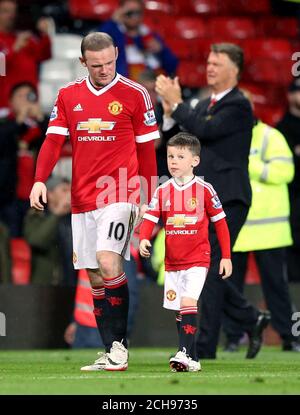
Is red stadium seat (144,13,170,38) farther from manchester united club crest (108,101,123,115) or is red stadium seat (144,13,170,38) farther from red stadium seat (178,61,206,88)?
manchester united club crest (108,101,123,115)

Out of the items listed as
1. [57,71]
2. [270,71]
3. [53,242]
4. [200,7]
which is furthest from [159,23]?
[53,242]

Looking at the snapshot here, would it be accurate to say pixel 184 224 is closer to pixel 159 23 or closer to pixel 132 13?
pixel 132 13

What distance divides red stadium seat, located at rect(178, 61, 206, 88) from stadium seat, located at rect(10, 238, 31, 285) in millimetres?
4242

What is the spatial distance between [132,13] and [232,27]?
409cm

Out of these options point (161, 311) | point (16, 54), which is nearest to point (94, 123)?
point (161, 311)

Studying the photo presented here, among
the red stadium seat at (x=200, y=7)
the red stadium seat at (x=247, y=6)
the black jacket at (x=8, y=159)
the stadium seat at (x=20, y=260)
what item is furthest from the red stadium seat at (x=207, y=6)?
the stadium seat at (x=20, y=260)

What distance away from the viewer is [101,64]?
8.34m

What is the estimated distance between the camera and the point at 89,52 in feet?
27.2

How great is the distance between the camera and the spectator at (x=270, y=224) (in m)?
11.4

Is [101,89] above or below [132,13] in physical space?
below
